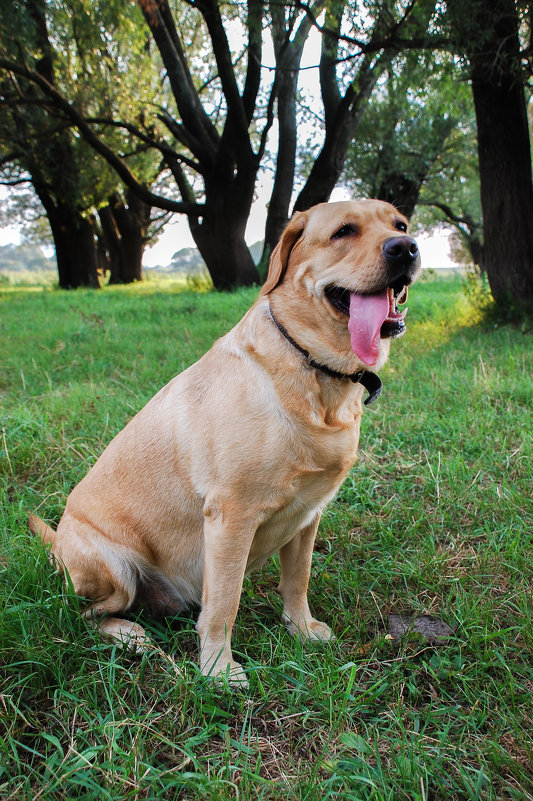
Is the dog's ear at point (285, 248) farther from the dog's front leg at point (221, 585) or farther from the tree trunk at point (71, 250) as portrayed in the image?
the tree trunk at point (71, 250)

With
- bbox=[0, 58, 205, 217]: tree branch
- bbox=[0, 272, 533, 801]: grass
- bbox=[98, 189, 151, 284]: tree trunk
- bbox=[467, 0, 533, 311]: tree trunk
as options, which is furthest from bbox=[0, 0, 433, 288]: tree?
bbox=[0, 272, 533, 801]: grass

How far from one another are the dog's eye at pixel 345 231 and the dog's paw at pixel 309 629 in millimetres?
1537

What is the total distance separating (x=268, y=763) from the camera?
156 centimetres

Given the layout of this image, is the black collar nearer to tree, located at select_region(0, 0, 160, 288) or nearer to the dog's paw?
the dog's paw

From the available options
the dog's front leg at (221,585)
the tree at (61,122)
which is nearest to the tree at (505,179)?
the dog's front leg at (221,585)

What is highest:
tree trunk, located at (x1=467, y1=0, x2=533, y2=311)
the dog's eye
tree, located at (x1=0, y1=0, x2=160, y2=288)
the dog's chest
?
tree, located at (x1=0, y1=0, x2=160, y2=288)

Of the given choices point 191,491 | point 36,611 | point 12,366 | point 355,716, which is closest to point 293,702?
point 355,716

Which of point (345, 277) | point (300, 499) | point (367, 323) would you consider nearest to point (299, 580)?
point (300, 499)

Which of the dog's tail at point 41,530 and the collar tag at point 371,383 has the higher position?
the collar tag at point 371,383

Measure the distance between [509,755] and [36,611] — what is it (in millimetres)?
1633

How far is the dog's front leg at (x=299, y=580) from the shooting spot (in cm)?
224

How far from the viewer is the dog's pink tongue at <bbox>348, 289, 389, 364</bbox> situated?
1853mm

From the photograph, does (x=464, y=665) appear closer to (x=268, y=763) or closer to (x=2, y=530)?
(x=268, y=763)

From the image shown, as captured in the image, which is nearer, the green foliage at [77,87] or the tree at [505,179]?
the tree at [505,179]
